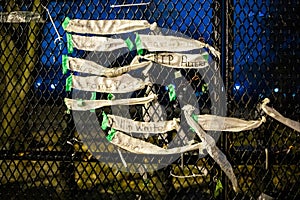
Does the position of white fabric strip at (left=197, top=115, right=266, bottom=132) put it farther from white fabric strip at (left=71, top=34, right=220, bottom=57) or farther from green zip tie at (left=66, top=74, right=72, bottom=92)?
green zip tie at (left=66, top=74, right=72, bottom=92)

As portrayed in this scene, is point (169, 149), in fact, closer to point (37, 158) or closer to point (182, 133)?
point (182, 133)

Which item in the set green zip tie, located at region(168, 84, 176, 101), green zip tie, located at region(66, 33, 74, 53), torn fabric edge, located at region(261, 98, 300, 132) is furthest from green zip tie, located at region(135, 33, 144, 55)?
torn fabric edge, located at region(261, 98, 300, 132)

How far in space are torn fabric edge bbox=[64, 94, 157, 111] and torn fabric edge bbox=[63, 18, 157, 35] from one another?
374 mm

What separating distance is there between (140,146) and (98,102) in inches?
13.3

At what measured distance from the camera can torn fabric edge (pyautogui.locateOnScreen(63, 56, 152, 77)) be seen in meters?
2.03

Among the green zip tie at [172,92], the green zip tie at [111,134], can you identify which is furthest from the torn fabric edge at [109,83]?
the green zip tie at [111,134]

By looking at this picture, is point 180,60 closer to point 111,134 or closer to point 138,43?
point 138,43

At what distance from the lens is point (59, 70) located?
6.89 feet

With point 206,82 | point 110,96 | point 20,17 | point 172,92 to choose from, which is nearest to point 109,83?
point 110,96

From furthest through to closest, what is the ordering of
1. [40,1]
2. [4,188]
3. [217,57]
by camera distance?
1. [4,188]
2. [40,1]
3. [217,57]

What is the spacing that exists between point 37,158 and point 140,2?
41.8 inches

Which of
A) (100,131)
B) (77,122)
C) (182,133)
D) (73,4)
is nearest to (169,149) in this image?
(182,133)

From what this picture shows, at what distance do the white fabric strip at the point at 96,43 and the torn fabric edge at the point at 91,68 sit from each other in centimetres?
8

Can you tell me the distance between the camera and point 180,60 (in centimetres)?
201
